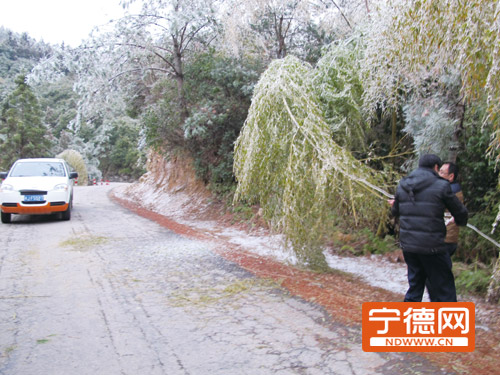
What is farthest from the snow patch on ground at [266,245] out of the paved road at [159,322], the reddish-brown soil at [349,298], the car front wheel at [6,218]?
the car front wheel at [6,218]

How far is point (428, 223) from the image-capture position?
3988 millimetres

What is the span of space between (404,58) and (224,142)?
798 centimetres

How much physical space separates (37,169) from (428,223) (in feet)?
38.4

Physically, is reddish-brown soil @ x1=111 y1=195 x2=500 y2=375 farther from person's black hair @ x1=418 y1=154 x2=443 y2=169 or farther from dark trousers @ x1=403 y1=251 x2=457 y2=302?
person's black hair @ x1=418 y1=154 x2=443 y2=169

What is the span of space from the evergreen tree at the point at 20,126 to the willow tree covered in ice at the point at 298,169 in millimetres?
37932

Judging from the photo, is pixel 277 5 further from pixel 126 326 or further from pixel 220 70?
pixel 126 326

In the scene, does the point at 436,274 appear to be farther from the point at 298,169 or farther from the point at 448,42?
the point at 448,42

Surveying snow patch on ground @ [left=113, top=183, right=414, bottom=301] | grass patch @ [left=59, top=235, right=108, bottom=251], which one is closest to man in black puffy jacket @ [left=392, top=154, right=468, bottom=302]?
snow patch on ground @ [left=113, top=183, right=414, bottom=301]

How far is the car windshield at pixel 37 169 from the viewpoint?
11984 millimetres

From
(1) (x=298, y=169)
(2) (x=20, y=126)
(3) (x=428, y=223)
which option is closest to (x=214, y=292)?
(1) (x=298, y=169)

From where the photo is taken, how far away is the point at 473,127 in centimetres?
718

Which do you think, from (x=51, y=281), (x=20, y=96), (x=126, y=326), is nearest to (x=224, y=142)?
(x=51, y=281)

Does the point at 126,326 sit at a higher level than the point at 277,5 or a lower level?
lower

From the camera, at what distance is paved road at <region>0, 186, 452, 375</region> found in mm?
3514
